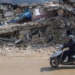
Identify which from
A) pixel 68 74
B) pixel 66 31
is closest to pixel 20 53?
pixel 66 31

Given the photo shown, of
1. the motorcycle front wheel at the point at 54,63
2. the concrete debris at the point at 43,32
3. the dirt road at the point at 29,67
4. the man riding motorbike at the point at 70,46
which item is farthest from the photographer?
the concrete debris at the point at 43,32

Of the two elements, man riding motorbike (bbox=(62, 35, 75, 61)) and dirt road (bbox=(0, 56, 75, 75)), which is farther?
man riding motorbike (bbox=(62, 35, 75, 61))

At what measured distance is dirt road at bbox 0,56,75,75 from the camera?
9.76 m

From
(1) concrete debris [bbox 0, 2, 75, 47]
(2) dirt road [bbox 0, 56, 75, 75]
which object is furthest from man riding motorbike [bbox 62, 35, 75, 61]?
(1) concrete debris [bbox 0, 2, 75, 47]

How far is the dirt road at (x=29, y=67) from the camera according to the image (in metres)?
9.76

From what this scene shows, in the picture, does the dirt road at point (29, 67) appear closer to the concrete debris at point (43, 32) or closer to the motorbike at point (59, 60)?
the motorbike at point (59, 60)

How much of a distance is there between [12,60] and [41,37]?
3.86m

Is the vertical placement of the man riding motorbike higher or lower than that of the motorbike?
higher

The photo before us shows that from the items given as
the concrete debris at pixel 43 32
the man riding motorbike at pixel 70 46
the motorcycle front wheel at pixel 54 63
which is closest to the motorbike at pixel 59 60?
the motorcycle front wheel at pixel 54 63

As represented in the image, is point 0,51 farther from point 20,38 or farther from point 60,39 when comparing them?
point 60,39

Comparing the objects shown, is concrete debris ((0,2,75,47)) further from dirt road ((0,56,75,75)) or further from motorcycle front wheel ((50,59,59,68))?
motorcycle front wheel ((50,59,59,68))

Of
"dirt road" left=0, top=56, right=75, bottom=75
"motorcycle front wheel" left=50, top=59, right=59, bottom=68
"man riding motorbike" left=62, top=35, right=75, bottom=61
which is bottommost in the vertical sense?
"dirt road" left=0, top=56, right=75, bottom=75

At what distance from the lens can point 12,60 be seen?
1246 centimetres

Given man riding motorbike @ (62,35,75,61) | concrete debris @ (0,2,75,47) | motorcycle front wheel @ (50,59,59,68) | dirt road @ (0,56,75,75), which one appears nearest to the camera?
dirt road @ (0,56,75,75)
